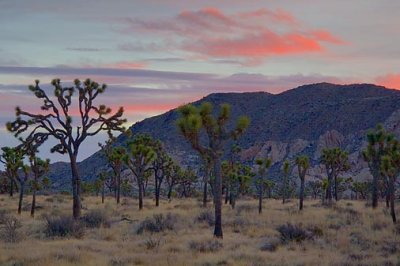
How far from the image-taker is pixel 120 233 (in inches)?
897

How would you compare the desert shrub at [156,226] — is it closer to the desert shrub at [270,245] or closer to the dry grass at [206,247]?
the dry grass at [206,247]

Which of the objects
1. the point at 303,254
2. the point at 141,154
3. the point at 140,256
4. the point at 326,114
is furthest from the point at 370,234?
the point at 326,114

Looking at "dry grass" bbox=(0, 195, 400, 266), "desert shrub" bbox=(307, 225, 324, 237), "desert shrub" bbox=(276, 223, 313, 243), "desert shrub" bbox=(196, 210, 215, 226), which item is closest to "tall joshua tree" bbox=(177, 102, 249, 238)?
"dry grass" bbox=(0, 195, 400, 266)

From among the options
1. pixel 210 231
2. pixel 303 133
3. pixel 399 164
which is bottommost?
pixel 210 231

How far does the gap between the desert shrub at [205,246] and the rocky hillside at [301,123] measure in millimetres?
88438

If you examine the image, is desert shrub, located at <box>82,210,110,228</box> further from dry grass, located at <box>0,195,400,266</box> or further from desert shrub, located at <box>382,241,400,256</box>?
desert shrub, located at <box>382,241,400,256</box>

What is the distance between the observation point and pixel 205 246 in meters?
18.0

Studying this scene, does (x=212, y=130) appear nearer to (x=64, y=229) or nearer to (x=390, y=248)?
(x=64, y=229)

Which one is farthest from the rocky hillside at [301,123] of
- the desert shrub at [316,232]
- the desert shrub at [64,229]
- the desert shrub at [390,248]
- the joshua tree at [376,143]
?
the desert shrub at [64,229]

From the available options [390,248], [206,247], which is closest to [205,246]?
[206,247]

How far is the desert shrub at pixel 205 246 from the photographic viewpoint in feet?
57.8

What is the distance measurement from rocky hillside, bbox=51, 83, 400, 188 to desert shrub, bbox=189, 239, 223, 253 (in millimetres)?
88438

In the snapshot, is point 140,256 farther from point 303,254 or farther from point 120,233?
point 120,233

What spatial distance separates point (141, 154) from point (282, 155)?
275ft
